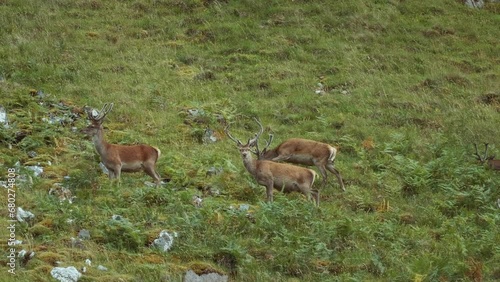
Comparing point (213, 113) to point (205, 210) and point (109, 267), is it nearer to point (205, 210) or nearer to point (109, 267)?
point (205, 210)

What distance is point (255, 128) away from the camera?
59.9ft

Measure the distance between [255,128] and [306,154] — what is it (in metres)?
3.03

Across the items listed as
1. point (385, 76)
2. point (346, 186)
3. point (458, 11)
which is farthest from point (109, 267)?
point (458, 11)

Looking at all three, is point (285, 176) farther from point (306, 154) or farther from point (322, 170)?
point (306, 154)

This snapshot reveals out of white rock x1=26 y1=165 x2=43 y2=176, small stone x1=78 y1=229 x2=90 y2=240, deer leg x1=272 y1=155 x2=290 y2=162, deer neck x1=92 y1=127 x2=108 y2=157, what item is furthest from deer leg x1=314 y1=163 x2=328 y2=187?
small stone x1=78 y1=229 x2=90 y2=240

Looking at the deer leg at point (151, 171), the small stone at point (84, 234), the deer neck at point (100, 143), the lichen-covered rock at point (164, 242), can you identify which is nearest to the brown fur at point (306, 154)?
the deer leg at point (151, 171)

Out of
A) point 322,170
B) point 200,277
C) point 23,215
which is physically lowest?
point 322,170

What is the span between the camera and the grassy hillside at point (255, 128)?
10.4m

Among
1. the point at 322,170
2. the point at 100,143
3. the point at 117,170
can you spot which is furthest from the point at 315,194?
the point at 100,143

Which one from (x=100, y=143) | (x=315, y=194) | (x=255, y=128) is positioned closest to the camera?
(x=315, y=194)

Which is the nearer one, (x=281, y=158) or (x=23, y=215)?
(x=23, y=215)

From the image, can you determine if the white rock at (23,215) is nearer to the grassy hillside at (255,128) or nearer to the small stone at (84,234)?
the grassy hillside at (255,128)

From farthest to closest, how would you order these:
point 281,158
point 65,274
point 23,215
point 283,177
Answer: point 281,158, point 283,177, point 23,215, point 65,274

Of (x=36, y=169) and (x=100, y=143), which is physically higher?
(x=100, y=143)
